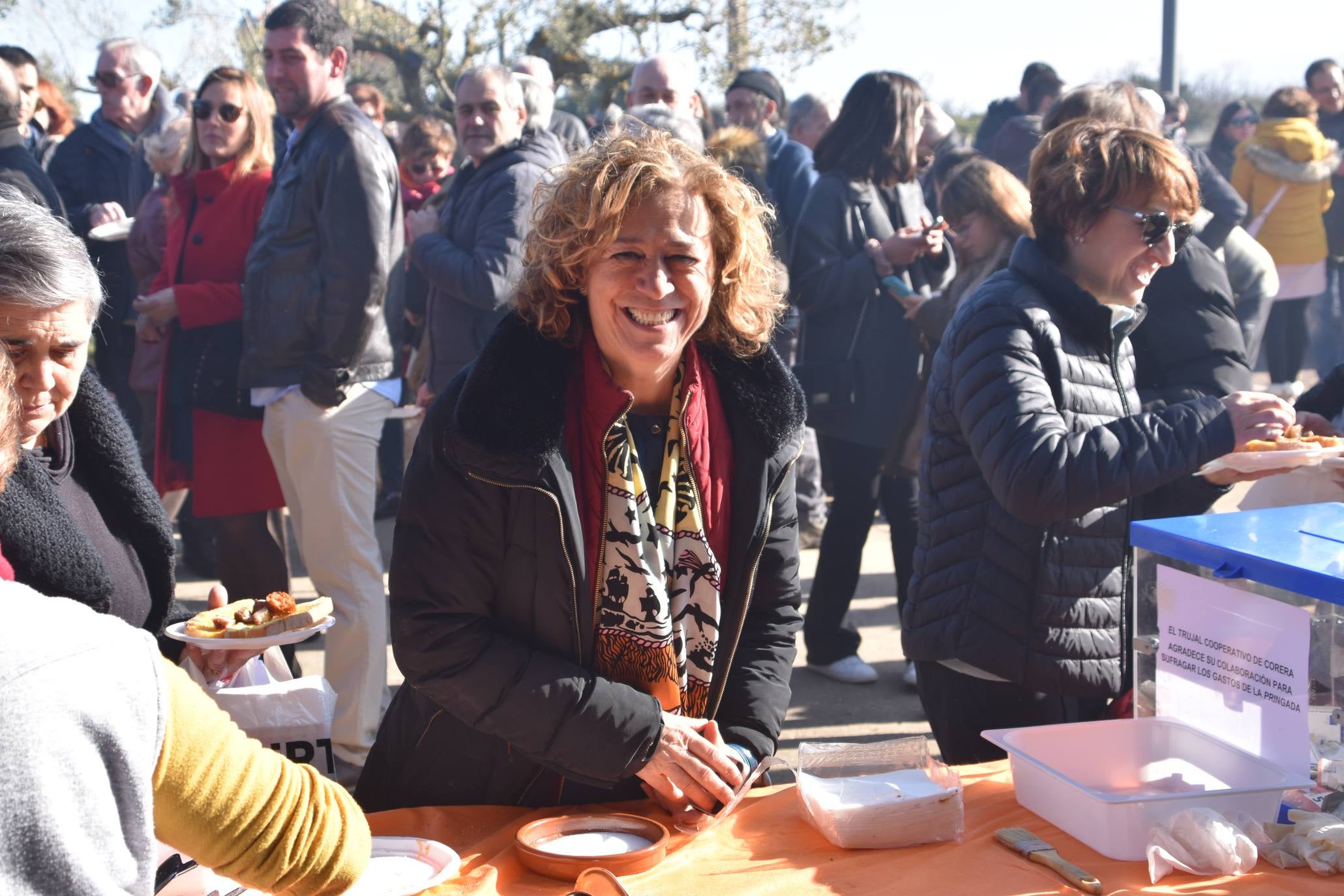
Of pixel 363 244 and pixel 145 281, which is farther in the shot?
pixel 145 281

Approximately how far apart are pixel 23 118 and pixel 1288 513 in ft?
19.4

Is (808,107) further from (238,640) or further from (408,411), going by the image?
(238,640)

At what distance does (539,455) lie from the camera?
203 centimetres

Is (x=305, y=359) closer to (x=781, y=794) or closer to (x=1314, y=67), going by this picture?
(x=781, y=794)

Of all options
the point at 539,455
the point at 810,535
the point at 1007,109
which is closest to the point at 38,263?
the point at 539,455

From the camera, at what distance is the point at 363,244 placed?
4184 millimetres

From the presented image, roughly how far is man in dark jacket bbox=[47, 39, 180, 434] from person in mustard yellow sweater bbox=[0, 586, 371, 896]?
5.07 m

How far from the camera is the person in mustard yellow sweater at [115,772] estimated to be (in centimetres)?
119

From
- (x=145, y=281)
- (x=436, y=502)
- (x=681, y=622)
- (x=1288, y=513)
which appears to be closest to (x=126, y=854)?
(x=436, y=502)

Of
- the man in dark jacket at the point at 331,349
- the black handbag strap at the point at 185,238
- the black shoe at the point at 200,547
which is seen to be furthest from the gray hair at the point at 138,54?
the man in dark jacket at the point at 331,349

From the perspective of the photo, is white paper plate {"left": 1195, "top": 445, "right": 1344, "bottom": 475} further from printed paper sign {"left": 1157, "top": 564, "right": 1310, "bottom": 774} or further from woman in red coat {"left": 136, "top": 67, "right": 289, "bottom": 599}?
woman in red coat {"left": 136, "top": 67, "right": 289, "bottom": 599}

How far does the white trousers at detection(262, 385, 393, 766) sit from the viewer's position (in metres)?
4.22

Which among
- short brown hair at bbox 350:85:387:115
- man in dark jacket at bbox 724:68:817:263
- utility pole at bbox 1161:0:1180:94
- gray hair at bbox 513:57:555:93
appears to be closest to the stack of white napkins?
man in dark jacket at bbox 724:68:817:263

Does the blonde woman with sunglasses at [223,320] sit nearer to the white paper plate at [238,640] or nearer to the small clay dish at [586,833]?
the white paper plate at [238,640]
